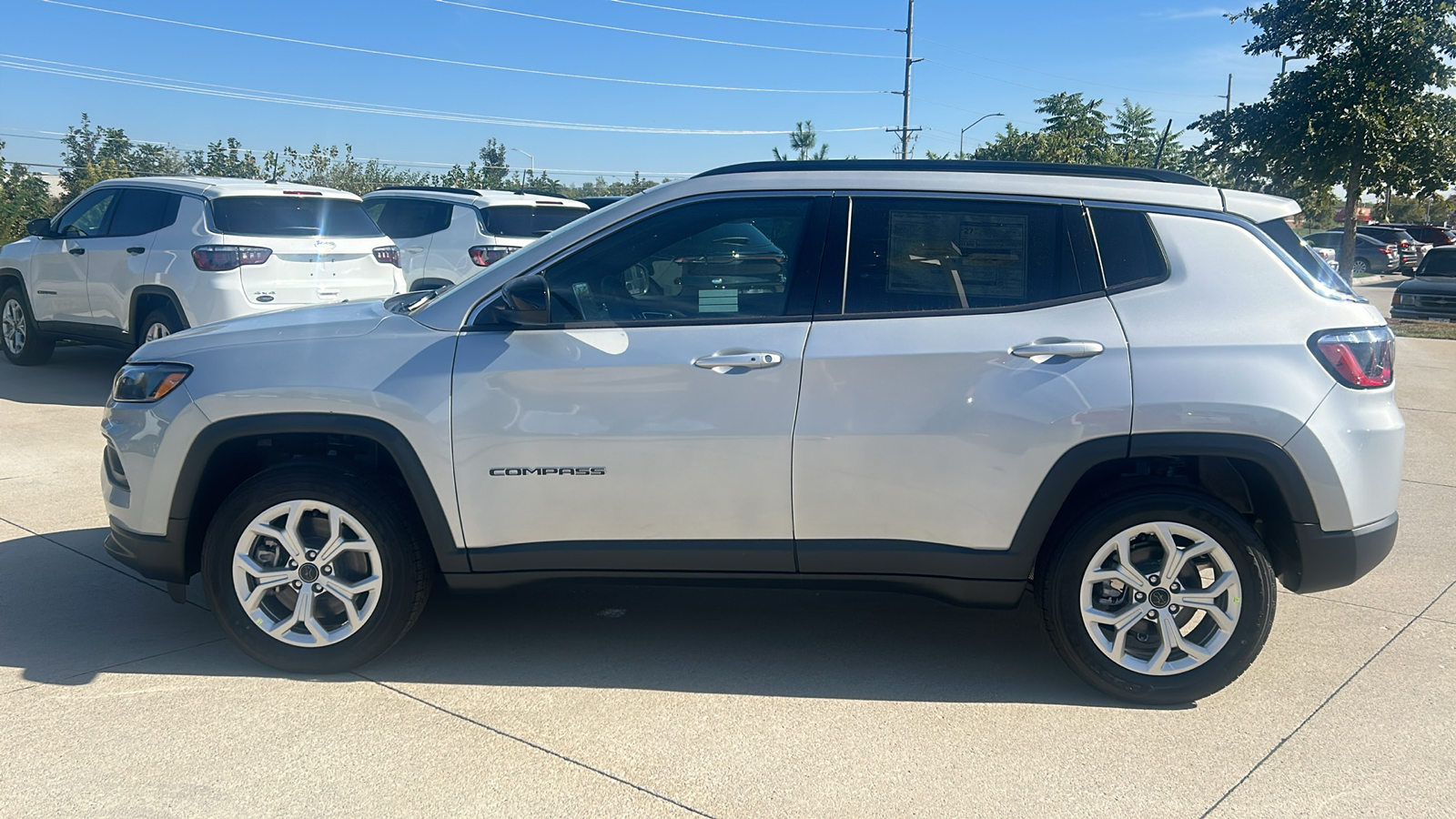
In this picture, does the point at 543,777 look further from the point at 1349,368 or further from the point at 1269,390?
the point at 1349,368

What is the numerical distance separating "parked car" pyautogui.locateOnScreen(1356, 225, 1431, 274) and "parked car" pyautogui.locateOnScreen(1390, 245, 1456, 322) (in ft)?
65.3

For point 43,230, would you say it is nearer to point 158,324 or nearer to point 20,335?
point 20,335

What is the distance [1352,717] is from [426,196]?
10.8m

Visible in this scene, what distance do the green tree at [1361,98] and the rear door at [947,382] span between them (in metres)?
15.4

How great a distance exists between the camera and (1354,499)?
3732 mm

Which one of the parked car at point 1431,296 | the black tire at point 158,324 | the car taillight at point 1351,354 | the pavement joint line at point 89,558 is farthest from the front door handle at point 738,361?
the parked car at point 1431,296

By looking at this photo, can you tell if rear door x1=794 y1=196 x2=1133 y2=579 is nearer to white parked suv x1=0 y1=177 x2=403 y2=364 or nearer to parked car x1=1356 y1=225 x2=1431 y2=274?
white parked suv x1=0 y1=177 x2=403 y2=364

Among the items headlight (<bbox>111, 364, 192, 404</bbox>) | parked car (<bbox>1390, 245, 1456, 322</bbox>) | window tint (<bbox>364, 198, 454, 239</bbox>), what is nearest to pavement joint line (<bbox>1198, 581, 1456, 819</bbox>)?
headlight (<bbox>111, 364, 192, 404</bbox>)

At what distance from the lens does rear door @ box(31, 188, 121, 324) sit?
998 centimetres

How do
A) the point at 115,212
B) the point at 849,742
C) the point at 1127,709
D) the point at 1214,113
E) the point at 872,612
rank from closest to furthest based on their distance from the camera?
the point at 849,742 < the point at 1127,709 < the point at 872,612 < the point at 115,212 < the point at 1214,113

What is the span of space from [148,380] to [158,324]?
5892 millimetres

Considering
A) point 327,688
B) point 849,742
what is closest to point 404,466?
point 327,688

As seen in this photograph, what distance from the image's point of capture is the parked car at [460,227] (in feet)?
39.8

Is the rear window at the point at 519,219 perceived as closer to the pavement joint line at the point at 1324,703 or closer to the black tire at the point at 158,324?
the black tire at the point at 158,324
